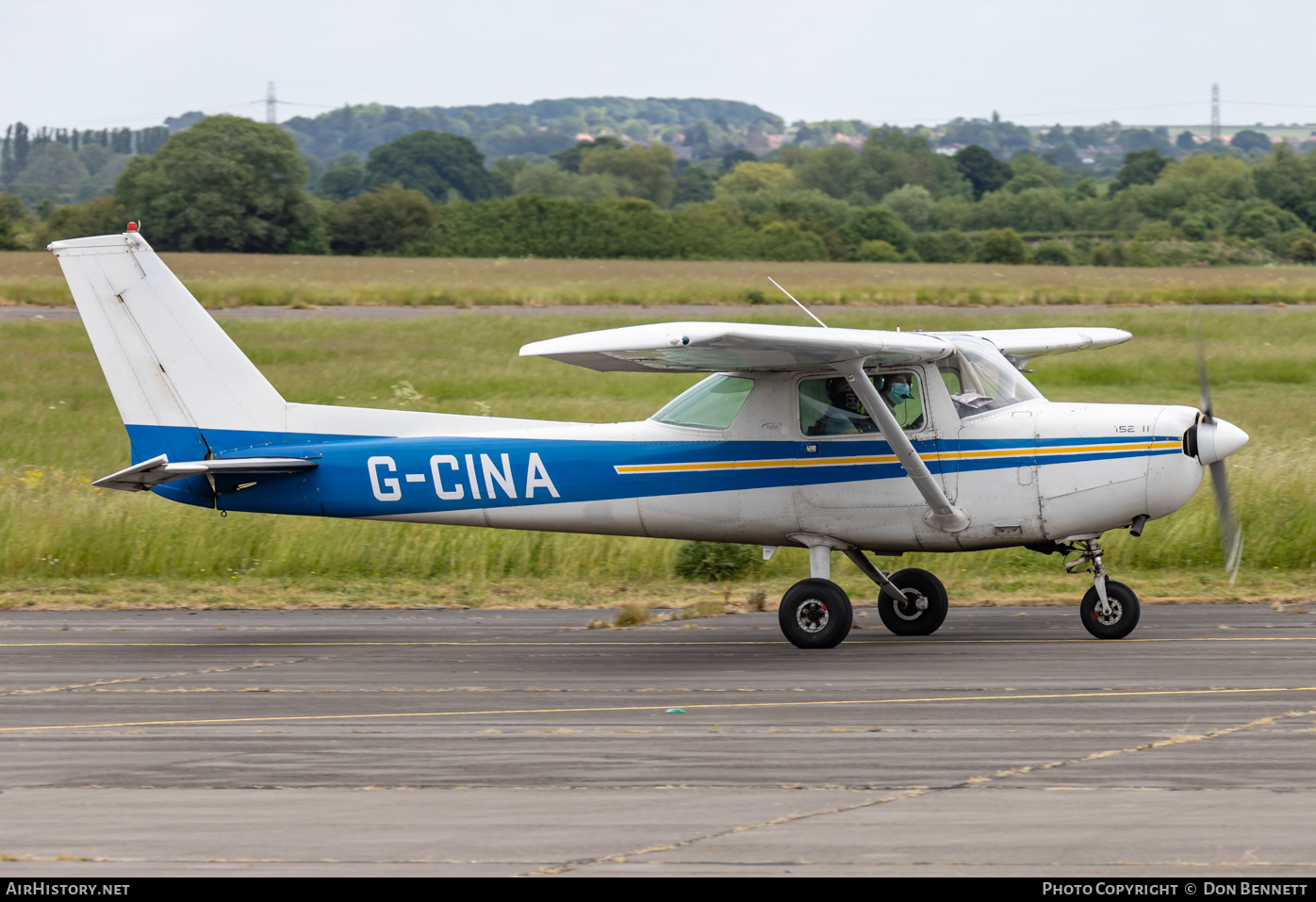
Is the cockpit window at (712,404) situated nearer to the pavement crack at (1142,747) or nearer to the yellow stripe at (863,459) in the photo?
the yellow stripe at (863,459)

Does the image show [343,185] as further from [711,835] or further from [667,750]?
[711,835]

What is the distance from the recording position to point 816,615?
36.2 ft

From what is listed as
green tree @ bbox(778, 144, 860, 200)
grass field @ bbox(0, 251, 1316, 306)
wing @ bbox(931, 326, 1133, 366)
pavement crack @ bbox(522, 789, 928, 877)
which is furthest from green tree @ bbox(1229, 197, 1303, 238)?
pavement crack @ bbox(522, 789, 928, 877)

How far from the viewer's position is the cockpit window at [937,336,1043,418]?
11.1 metres

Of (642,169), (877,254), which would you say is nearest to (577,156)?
(642,169)

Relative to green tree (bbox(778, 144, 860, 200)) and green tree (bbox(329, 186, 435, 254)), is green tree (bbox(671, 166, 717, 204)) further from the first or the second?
green tree (bbox(329, 186, 435, 254))

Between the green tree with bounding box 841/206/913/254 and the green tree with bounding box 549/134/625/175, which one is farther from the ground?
the green tree with bounding box 549/134/625/175

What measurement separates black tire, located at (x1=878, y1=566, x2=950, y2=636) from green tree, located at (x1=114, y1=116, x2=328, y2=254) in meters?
71.0

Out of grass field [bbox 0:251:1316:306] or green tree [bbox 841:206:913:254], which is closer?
grass field [bbox 0:251:1316:306]

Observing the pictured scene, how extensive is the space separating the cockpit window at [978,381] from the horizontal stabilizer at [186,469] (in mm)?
5123

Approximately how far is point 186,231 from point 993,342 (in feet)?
239

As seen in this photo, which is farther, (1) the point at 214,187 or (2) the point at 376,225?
(2) the point at 376,225

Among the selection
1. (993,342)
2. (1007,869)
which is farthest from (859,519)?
(1007,869)

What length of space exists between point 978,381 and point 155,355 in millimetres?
6649
